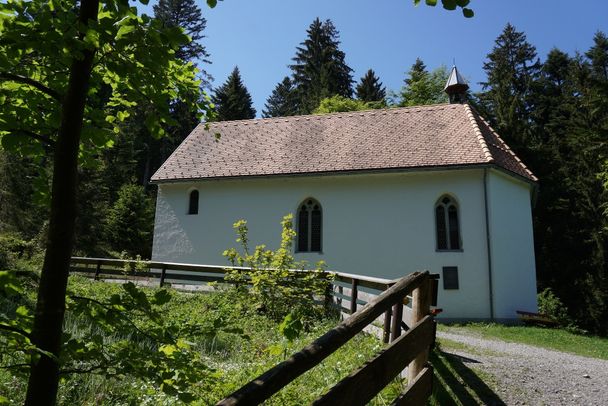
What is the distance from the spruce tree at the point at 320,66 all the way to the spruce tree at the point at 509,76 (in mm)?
13998

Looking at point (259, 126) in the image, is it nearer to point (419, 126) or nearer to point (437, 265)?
point (419, 126)

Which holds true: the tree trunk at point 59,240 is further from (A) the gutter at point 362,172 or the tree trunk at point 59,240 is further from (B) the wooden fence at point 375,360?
(A) the gutter at point 362,172

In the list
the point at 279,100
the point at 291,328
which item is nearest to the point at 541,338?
the point at 291,328

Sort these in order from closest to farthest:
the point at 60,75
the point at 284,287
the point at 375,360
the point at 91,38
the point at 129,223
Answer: the point at 91,38 < the point at 60,75 < the point at 375,360 < the point at 284,287 < the point at 129,223

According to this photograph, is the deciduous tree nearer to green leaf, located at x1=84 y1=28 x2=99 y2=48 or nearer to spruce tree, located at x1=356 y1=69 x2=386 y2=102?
Result: green leaf, located at x1=84 y1=28 x2=99 y2=48

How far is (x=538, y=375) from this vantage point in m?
6.62

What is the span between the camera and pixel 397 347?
3367 mm

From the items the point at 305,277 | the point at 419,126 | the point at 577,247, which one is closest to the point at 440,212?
the point at 419,126

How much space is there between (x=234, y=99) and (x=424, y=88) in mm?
18328

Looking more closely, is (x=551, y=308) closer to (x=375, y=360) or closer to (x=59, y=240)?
(x=375, y=360)

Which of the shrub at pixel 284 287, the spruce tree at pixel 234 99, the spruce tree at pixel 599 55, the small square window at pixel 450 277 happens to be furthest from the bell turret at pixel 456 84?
the spruce tree at pixel 599 55

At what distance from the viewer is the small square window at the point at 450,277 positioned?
15758 millimetres

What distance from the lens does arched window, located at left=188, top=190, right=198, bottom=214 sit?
65.4ft

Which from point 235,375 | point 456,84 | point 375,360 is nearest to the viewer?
point 375,360
